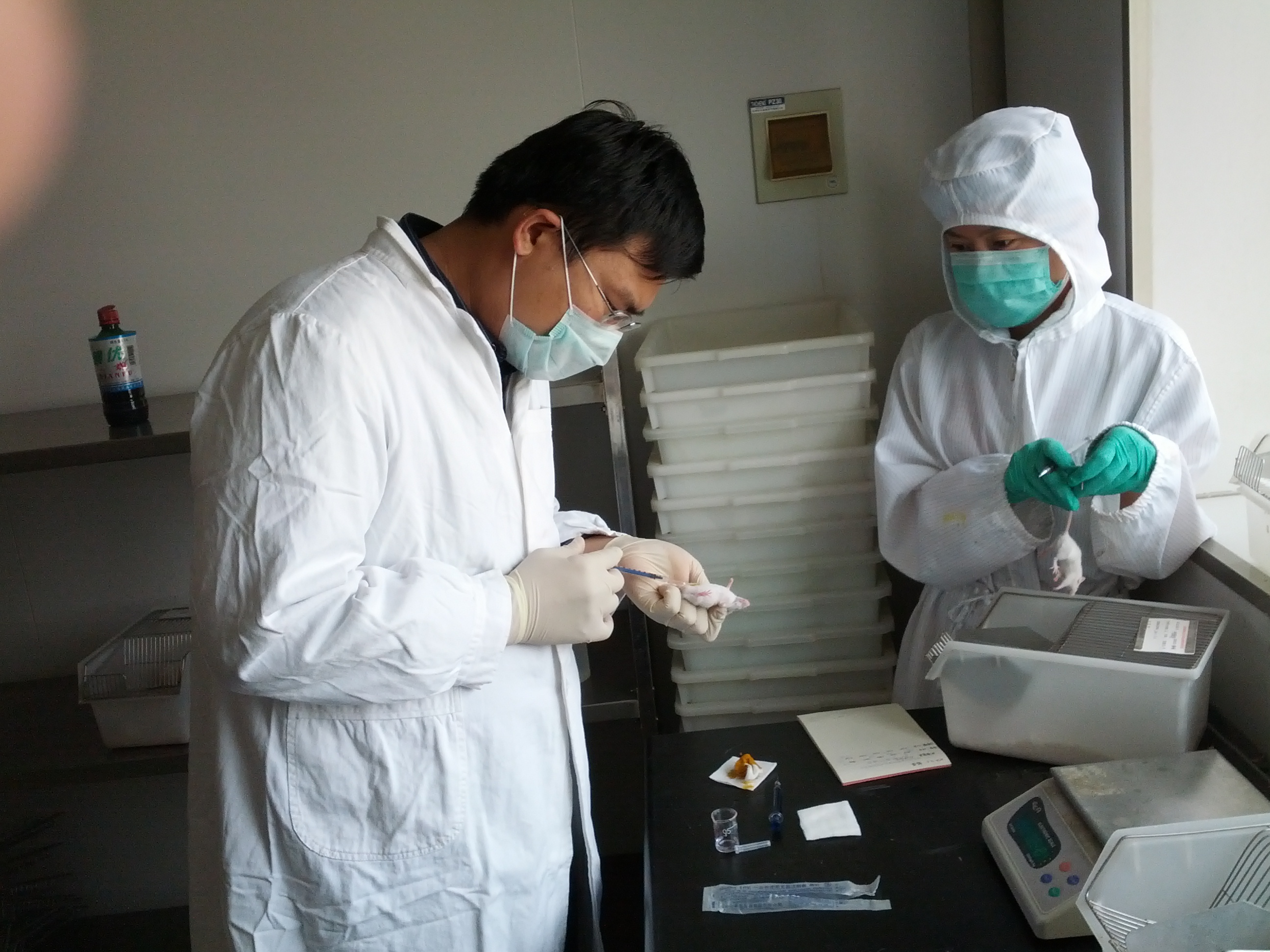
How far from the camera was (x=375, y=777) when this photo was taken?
106 cm

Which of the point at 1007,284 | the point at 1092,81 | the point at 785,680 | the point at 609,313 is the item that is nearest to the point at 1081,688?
the point at 1007,284

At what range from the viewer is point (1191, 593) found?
138 centimetres

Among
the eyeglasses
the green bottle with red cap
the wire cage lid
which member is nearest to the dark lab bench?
the eyeglasses

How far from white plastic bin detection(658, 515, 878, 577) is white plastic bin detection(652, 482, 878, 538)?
0.4 inches

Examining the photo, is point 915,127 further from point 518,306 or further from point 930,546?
point 518,306

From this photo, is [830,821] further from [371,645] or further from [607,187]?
[607,187]

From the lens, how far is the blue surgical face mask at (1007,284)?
Result: 140cm

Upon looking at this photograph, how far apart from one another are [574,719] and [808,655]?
0.73 metres

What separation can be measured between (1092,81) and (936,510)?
697 millimetres

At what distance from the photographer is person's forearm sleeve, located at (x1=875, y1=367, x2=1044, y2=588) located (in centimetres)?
147

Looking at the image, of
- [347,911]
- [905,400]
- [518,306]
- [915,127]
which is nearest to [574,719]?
[347,911]

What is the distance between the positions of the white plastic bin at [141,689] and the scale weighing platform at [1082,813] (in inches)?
54.9

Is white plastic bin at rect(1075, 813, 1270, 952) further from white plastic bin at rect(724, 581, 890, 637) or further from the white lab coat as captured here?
white plastic bin at rect(724, 581, 890, 637)

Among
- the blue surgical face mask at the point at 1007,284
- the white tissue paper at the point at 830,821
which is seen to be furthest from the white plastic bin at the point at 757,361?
the white tissue paper at the point at 830,821
